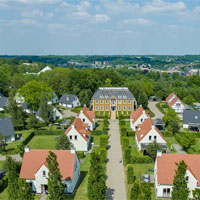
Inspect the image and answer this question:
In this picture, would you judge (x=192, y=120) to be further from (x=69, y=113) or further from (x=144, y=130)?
(x=69, y=113)

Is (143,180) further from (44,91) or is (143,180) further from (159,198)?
(44,91)

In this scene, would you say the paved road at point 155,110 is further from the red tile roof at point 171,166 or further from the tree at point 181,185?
the tree at point 181,185

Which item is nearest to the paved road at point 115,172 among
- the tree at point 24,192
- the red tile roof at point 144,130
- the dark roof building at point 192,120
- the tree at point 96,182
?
the tree at point 96,182

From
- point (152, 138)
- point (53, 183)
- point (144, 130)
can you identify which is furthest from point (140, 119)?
point (53, 183)

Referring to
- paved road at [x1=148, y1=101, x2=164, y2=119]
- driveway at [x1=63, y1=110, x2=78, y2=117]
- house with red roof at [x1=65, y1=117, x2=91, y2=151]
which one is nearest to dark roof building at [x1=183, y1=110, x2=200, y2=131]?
paved road at [x1=148, y1=101, x2=164, y2=119]

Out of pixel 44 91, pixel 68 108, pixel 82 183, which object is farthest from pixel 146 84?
pixel 82 183

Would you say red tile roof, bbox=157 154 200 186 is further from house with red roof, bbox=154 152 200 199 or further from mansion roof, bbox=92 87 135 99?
mansion roof, bbox=92 87 135 99
